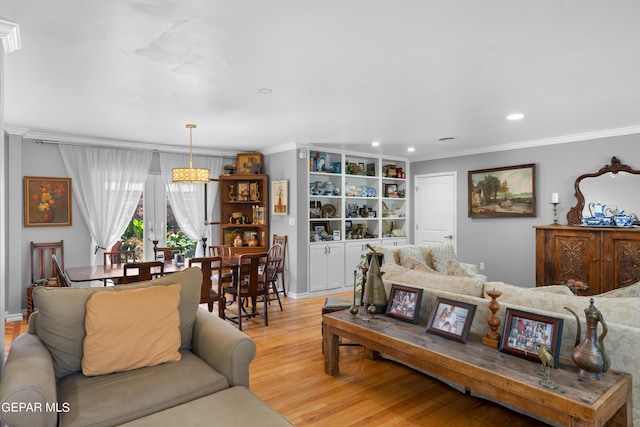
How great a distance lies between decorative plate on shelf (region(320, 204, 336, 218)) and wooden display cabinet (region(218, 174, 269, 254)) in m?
0.93

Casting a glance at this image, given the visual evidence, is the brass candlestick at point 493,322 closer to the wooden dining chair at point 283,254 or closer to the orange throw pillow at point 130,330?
the orange throw pillow at point 130,330

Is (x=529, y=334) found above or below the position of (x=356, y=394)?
above

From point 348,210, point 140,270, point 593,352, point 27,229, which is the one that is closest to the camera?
point 593,352

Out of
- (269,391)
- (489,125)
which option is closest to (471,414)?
(269,391)

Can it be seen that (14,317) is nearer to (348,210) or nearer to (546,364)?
(348,210)

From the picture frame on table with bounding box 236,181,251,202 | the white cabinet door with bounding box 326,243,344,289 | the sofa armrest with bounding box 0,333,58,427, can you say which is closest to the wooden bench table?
the sofa armrest with bounding box 0,333,58,427

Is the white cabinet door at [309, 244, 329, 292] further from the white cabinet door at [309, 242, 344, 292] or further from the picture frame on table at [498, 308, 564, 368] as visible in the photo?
the picture frame on table at [498, 308, 564, 368]

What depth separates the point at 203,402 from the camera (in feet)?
5.98

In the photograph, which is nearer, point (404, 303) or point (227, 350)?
point (227, 350)

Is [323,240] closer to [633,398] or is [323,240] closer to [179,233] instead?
[179,233]

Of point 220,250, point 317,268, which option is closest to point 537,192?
point 317,268

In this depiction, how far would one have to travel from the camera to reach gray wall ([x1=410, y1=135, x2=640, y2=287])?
504 cm

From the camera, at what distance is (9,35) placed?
84.7 inches

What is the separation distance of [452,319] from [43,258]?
515cm
